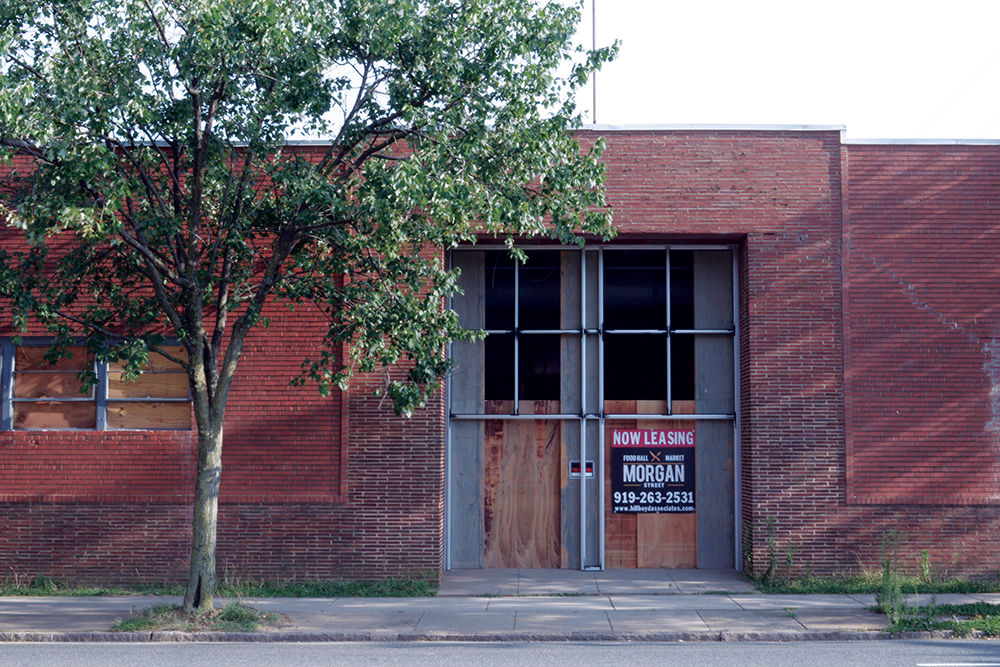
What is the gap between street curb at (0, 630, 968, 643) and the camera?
36.2 feet

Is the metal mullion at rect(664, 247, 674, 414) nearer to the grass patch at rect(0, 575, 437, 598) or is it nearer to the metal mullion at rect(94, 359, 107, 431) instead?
the grass patch at rect(0, 575, 437, 598)

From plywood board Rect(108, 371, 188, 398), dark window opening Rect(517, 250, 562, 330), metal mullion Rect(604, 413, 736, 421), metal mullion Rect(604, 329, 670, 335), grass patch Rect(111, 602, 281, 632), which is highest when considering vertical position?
dark window opening Rect(517, 250, 562, 330)

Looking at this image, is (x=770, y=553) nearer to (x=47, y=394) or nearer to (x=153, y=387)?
(x=153, y=387)

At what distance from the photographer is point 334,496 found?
14391 mm

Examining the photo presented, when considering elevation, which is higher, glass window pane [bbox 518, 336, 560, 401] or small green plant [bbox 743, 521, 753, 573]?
glass window pane [bbox 518, 336, 560, 401]

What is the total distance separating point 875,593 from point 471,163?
864 centimetres

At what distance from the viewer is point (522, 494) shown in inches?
621

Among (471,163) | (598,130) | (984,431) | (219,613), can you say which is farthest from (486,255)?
(984,431)

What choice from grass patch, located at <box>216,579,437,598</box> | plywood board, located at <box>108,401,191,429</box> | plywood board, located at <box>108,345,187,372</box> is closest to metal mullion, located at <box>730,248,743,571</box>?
grass patch, located at <box>216,579,437,598</box>

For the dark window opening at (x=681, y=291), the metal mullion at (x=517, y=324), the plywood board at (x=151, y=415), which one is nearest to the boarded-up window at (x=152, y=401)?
the plywood board at (x=151, y=415)

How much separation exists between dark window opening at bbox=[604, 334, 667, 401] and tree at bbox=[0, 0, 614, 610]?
12.6ft

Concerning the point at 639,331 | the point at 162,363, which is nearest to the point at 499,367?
the point at 639,331

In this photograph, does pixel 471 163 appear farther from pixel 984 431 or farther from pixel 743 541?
pixel 984 431

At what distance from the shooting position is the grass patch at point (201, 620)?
11.3 metres
